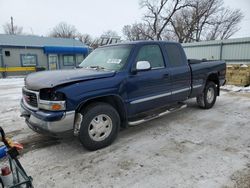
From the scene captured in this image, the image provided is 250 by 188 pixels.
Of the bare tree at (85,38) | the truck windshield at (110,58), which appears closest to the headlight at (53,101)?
the truck windshield at (110,58)

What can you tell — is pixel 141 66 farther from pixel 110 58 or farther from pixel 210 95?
pixel 210 95

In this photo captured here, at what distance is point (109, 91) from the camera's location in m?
3.62

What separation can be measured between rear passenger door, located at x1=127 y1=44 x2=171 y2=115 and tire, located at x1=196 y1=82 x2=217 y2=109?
6.14 feet

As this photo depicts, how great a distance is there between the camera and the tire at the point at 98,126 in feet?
11.3

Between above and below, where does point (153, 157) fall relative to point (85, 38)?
below

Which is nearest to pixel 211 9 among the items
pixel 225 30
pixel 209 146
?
pixel 225 30

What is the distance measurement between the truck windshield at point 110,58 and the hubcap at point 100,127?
3.26ft

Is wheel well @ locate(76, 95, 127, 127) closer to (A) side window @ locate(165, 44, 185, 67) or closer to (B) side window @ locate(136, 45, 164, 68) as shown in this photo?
(B) side window @ locate(136, 45, 164, 68)

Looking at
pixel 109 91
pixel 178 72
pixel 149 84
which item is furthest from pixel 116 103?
pixel 178 72

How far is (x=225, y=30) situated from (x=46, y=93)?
43.7 m

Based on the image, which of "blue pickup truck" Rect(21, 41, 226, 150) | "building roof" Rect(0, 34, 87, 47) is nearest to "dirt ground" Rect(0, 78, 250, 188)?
"blue pickup truck" Rect(21, 41, 226, 150)

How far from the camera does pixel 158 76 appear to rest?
445 centimetres

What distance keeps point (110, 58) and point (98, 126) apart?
1503mm

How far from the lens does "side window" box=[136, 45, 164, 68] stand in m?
4.32
